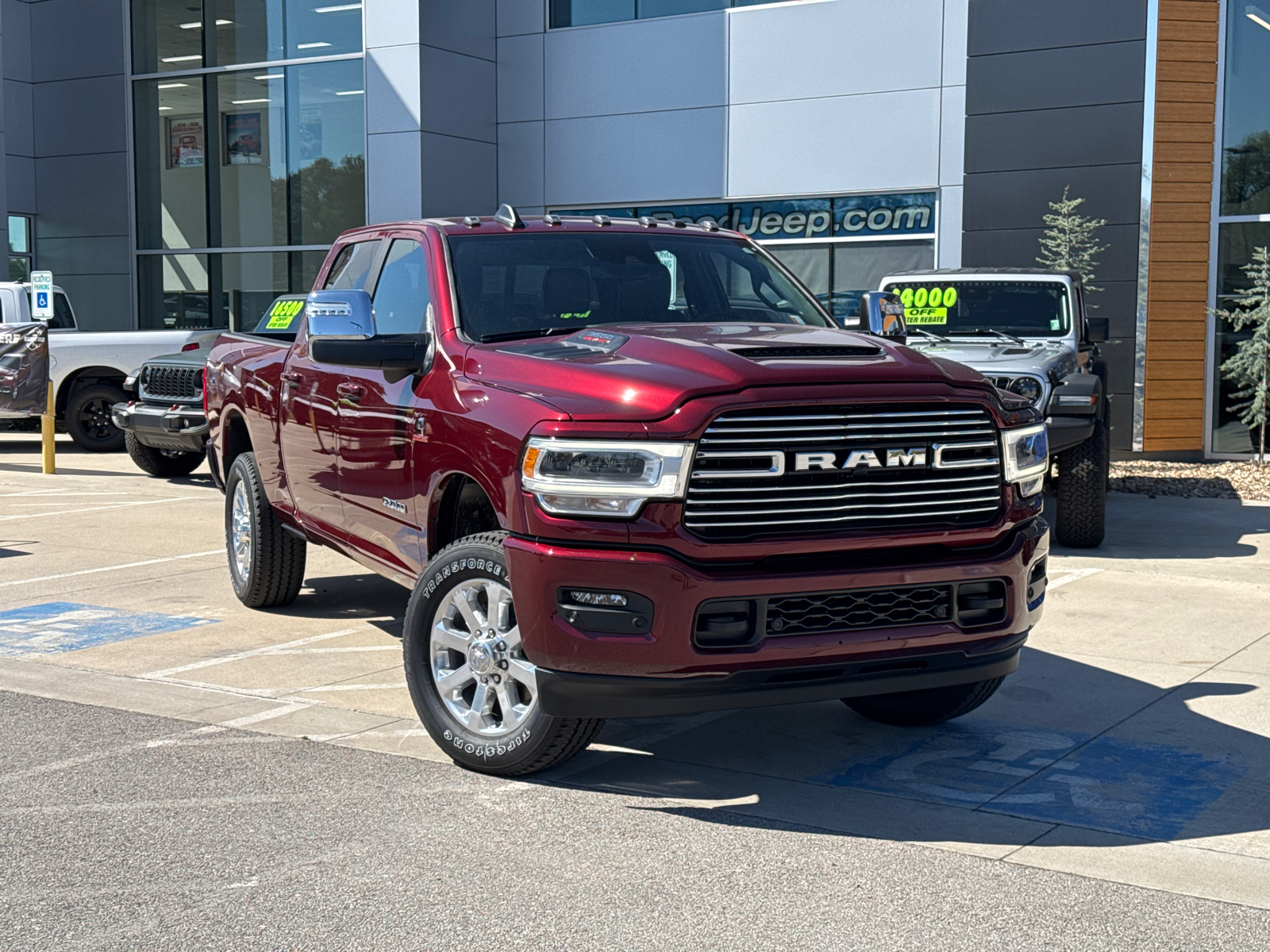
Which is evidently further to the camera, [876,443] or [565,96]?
[565,96]

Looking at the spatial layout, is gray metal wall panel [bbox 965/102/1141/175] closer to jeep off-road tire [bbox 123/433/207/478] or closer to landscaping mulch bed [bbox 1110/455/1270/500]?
landscaping mulch bed [bbox 1110/455/1270/500]

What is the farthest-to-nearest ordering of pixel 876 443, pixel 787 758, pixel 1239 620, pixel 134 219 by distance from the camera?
pixel 134 219
pixel 1239 620
pixel 787 758
pixel 876 443

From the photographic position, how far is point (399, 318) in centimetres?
616

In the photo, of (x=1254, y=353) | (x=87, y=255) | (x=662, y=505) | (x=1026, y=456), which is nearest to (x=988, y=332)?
(x=1254, y=353)

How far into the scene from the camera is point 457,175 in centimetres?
2208

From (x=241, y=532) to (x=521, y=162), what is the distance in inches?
606

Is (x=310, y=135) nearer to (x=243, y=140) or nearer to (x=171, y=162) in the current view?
(x=243, y=140)

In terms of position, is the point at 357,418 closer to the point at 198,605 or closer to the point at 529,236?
the point at 529,236

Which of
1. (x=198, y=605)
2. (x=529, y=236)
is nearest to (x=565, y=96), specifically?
(x=198, y=605)

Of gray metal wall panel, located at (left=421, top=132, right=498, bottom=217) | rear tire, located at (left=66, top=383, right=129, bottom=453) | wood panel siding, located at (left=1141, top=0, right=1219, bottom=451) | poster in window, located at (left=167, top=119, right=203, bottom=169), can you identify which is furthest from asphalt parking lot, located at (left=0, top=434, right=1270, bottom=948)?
poster in window, located at (left=167, top=119, right=203, bottom=169)

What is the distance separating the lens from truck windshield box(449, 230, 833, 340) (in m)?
5.73

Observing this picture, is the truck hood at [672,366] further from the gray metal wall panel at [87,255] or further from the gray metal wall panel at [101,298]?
the gray metal wall panel at [87,255]

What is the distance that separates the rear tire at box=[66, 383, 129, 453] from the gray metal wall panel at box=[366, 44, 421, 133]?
6.15 m

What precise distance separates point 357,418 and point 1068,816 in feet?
10.5
